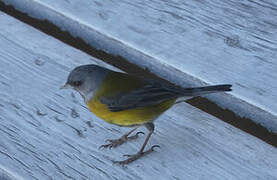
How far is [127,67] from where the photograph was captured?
2625 millimetres

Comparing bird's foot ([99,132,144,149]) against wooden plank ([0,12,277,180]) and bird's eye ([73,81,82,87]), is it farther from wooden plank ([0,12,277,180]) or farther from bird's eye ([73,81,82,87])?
bird's eye ([73,81,82,87])

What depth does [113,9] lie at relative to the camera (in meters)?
2.81

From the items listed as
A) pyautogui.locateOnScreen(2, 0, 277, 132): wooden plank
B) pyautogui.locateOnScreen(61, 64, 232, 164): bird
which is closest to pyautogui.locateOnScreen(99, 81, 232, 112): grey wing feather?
pyautogui.locateOnScreen(61, 64, 232, 164): bird

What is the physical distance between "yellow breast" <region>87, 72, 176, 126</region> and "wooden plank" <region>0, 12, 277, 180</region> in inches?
2.8

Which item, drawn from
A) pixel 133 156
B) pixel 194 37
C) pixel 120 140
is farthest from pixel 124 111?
pixel 194 37

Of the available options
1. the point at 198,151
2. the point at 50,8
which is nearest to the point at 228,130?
the point at 198,151

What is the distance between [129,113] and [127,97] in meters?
0.07

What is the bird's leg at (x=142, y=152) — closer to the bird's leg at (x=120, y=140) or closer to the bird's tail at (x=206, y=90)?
the bird's leg at (x=120, y=140)

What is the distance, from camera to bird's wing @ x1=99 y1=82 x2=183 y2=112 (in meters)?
2.22

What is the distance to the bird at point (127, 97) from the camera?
2.21m

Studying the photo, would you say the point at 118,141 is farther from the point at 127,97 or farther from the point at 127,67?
the point at 127,67

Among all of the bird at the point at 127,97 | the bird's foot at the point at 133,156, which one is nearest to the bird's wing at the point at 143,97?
the bird at the point at 127,97

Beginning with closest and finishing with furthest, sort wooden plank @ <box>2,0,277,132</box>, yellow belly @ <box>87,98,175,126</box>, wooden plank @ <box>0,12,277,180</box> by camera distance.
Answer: wooden plank @ <box>0,12,277,180</box> → yellow belly @ <box>87,98,175,126</box> → wooden plank @ <box>2,0,277,132</box>

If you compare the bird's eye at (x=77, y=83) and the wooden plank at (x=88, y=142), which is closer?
the wooden plank at (x=88, y=142)
